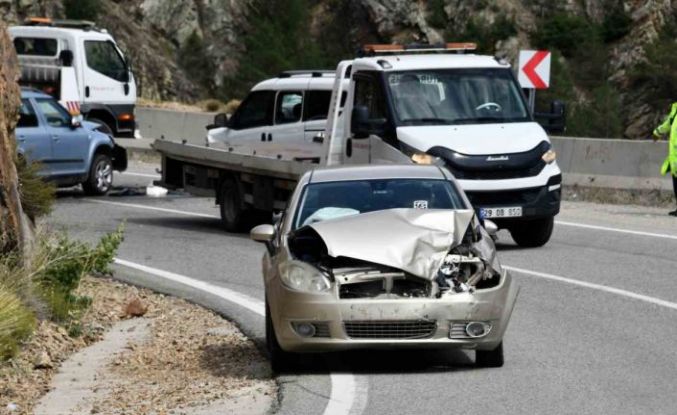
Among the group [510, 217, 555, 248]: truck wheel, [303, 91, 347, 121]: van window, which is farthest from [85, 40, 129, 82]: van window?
[510, 217, 555, 248]: truck wheel

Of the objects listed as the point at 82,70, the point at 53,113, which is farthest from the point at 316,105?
the point at 82,70

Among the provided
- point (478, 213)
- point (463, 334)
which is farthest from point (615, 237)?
point (463, 334)

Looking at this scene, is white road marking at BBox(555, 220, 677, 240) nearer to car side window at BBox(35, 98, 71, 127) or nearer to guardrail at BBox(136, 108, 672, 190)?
guardrail at BBox(136, 108, 672, 190)

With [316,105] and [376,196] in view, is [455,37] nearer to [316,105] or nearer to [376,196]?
[316,105]

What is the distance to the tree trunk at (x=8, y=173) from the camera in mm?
12969

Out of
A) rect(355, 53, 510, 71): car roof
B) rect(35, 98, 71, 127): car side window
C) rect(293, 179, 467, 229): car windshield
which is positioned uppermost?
rect(293, 179, 467, 229): car windshield

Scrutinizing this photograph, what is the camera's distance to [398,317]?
10.2 m

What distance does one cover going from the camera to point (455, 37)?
5841 centimetres

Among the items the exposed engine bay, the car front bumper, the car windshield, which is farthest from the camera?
the car windshield

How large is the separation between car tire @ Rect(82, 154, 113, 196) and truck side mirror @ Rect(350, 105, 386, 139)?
867 centimetres

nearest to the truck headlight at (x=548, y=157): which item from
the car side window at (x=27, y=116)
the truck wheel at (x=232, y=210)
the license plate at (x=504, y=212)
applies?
the license plate at (x=504, y=212)

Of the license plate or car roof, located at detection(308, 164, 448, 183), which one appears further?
the license plate

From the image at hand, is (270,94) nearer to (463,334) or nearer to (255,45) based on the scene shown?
(463,334)

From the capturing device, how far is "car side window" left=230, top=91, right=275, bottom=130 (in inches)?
897
